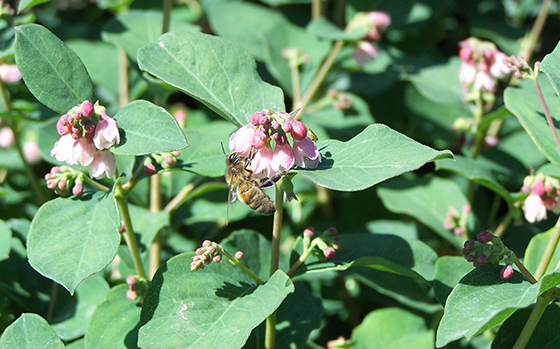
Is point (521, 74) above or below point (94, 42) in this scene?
above

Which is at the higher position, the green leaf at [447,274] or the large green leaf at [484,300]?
the large green leaf at [484,300]

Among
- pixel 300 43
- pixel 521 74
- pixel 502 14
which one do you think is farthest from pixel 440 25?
pixel 521 74

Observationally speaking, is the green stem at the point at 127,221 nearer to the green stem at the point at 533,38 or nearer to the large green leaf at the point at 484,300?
the large green leaf at the point at 484,300

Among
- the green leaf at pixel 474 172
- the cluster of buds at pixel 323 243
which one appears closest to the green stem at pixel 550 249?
the green leaf at pixel 474 172

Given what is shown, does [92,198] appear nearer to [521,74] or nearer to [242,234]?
[242,234]

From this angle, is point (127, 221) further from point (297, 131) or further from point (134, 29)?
point (134, 29)

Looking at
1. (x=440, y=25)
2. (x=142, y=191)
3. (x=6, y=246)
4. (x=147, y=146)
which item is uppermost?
(x=147, y=146)

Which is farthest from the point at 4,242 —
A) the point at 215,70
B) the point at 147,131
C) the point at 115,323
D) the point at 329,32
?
the point at 329,32
